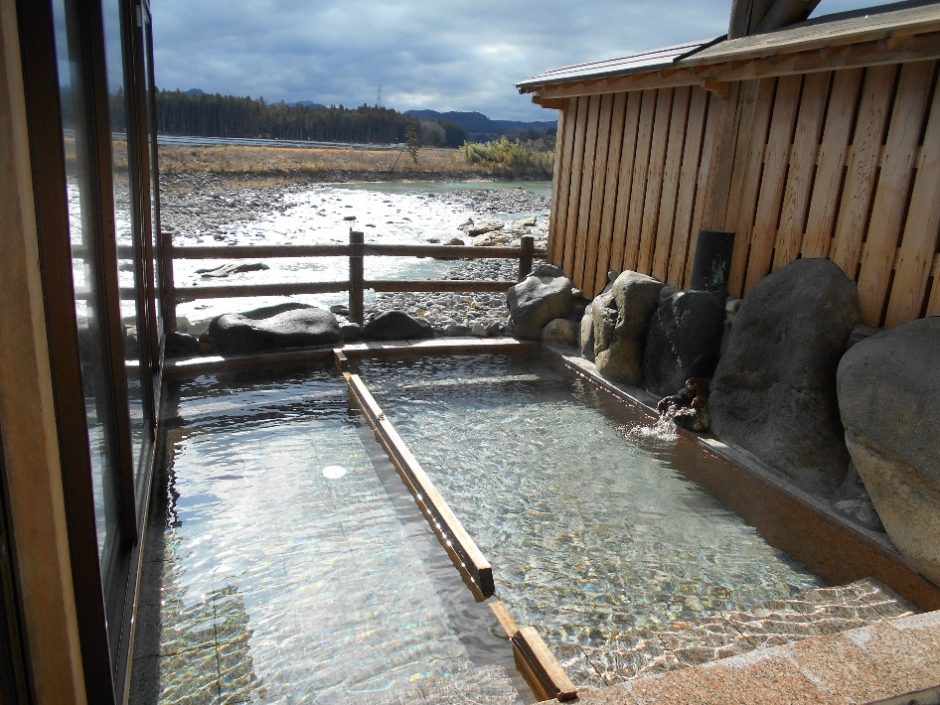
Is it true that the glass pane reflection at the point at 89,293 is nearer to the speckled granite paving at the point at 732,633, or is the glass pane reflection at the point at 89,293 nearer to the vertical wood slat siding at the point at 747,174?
the speckled granite paving at the point at 732,633

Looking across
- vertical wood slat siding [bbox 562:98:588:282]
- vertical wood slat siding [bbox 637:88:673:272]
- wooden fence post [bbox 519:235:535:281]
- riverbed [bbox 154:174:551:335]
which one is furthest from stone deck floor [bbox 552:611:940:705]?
wooden fence post [bbox 519:235:535:281]

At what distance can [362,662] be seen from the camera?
103 inches

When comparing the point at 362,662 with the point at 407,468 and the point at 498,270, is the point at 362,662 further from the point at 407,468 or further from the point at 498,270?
the point at 498,270

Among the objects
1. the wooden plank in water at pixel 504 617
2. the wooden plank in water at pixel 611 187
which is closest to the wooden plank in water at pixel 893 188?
the wooden plank in water at pixel 611 187

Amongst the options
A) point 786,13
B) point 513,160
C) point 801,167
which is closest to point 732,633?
point 801,167

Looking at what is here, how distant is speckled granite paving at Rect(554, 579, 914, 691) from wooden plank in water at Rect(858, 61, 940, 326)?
1822 millimetres

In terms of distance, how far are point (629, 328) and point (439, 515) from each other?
9.71ft

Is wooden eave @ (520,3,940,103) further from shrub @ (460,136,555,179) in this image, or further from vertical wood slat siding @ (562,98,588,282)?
shrub @ (460,136,555,179)

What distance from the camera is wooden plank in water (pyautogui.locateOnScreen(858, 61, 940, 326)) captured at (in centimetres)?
393

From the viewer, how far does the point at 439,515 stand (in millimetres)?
3445

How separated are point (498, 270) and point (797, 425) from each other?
803cm

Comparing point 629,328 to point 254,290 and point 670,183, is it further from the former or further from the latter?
point 254,290

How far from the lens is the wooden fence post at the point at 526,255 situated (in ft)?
25.8

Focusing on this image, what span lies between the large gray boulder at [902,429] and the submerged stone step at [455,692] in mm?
2065
